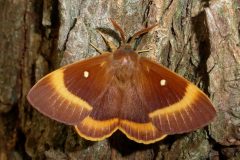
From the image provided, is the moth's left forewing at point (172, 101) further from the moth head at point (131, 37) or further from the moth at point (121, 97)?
the moth head at point (131, 37)

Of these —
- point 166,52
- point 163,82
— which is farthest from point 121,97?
point 166,52

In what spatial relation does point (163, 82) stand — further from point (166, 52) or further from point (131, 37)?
point (131, 37)

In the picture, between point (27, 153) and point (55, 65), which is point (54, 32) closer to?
point (55, 65)

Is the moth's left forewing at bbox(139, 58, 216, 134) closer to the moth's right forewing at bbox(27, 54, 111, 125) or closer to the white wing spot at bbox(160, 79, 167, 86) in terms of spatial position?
the white wing spot at bbox(160, 79, 167, 86)

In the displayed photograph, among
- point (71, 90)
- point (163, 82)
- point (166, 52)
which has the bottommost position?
point (71, 90)

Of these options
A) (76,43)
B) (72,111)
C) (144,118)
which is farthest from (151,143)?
(76,43)
